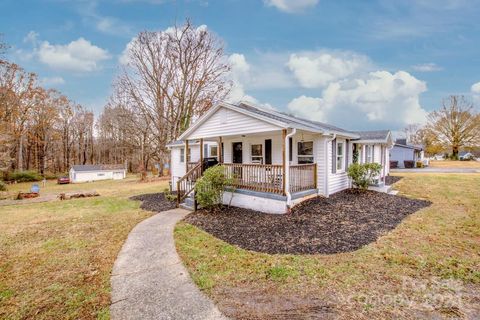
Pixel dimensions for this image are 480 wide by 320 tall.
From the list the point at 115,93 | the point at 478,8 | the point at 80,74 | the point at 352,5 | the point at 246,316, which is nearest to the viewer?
the point at 246,316

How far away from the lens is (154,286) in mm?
3809

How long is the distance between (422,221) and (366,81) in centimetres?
1523

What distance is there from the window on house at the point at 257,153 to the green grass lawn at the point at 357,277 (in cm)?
624

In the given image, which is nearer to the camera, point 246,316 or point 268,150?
point 246,316

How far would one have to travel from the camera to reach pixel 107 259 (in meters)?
4.97

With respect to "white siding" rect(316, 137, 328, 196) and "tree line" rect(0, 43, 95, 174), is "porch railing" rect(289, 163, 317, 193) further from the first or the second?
"tree line" rect(0, 43, 95, 174)

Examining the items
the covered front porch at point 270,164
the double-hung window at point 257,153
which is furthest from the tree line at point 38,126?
the double-hung window at point 257,153

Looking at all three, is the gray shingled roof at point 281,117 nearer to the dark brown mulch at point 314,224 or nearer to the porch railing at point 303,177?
the porch railing at point 303,177

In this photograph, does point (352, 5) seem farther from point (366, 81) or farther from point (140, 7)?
point (140, 7)

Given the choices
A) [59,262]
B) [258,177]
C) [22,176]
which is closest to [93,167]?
[22,176]

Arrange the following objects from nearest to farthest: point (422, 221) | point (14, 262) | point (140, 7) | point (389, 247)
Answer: point (14, 262) < point (389, 247) < point (422, 221) < point (140, 7)

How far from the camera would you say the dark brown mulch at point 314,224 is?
5570 millimetres

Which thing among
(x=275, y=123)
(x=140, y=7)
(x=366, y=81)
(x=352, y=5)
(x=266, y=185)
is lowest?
(x=266, y=185)

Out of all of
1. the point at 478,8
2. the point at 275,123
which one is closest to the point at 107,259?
the point at 275,123
